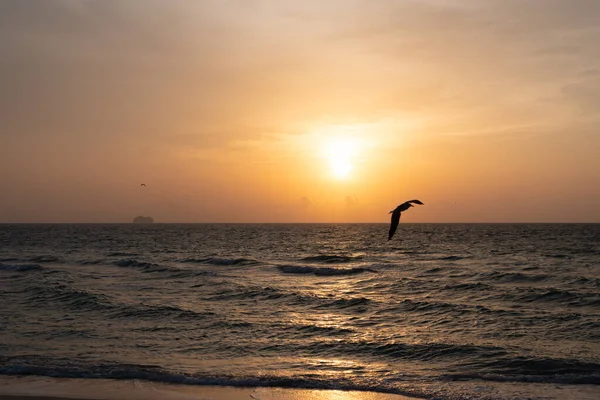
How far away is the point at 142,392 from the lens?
12711 mm

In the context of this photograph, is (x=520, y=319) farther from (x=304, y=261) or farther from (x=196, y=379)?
(x=304, y=261)

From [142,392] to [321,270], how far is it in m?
30.7

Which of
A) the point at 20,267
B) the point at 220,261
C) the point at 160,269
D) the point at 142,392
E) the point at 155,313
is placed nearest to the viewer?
the point at 142,392

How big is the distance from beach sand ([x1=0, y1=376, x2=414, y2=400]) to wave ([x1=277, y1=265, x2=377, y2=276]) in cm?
2811

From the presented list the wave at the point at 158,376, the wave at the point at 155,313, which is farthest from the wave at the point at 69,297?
the wave at the point at 158,376

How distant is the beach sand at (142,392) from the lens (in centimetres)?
1235

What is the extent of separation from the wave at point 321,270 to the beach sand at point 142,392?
2811 centimetres

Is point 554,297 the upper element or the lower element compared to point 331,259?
upper

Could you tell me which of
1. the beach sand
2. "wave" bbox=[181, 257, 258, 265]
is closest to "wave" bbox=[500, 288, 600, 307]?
the beach sand

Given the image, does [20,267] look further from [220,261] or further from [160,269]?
[220,261]

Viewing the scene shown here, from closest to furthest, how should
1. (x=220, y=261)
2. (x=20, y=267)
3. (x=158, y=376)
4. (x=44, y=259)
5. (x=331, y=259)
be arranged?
(x=158, y=376) → (x=20, y=267) → (x=220, y=261) → (x=44, y=259) → (x=331, y=259)

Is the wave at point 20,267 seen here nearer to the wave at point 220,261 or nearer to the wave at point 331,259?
the wave at point 220,261

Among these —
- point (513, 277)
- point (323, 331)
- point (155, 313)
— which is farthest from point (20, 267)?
point (513, 277)

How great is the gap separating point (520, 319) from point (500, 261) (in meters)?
27.6
